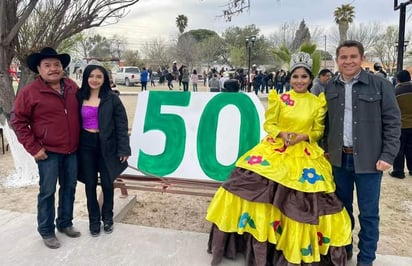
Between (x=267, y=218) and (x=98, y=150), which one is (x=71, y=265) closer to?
(x=98, y=150)

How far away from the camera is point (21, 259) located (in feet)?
9.59

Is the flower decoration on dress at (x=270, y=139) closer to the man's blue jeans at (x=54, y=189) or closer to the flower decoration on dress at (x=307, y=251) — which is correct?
the flower decoration on dress at (x=307, y=251)

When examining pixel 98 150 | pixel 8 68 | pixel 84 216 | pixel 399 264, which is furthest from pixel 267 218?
pixel 8 68

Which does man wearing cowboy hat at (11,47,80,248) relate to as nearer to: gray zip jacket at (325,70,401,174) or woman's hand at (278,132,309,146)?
woman's hand at (278,132,309,146)

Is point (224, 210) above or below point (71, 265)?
above

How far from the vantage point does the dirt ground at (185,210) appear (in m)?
3.62

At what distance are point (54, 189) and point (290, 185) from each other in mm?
1984

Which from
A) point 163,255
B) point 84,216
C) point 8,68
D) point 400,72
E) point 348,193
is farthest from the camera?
point 400,72

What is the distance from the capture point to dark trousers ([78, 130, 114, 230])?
3.13 metres

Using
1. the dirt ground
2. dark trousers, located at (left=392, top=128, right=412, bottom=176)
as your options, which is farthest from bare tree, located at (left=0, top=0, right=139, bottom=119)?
dark trousers, located at (left=392, top=128, right=412, bottom=176)

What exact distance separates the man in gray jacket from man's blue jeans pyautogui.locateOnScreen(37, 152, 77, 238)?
2.21m

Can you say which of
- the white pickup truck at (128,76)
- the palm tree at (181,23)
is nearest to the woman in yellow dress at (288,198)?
the white pickup truck at (128,76)

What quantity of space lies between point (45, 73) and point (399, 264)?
3275 mm

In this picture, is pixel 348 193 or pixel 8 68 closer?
pixel 348 193
